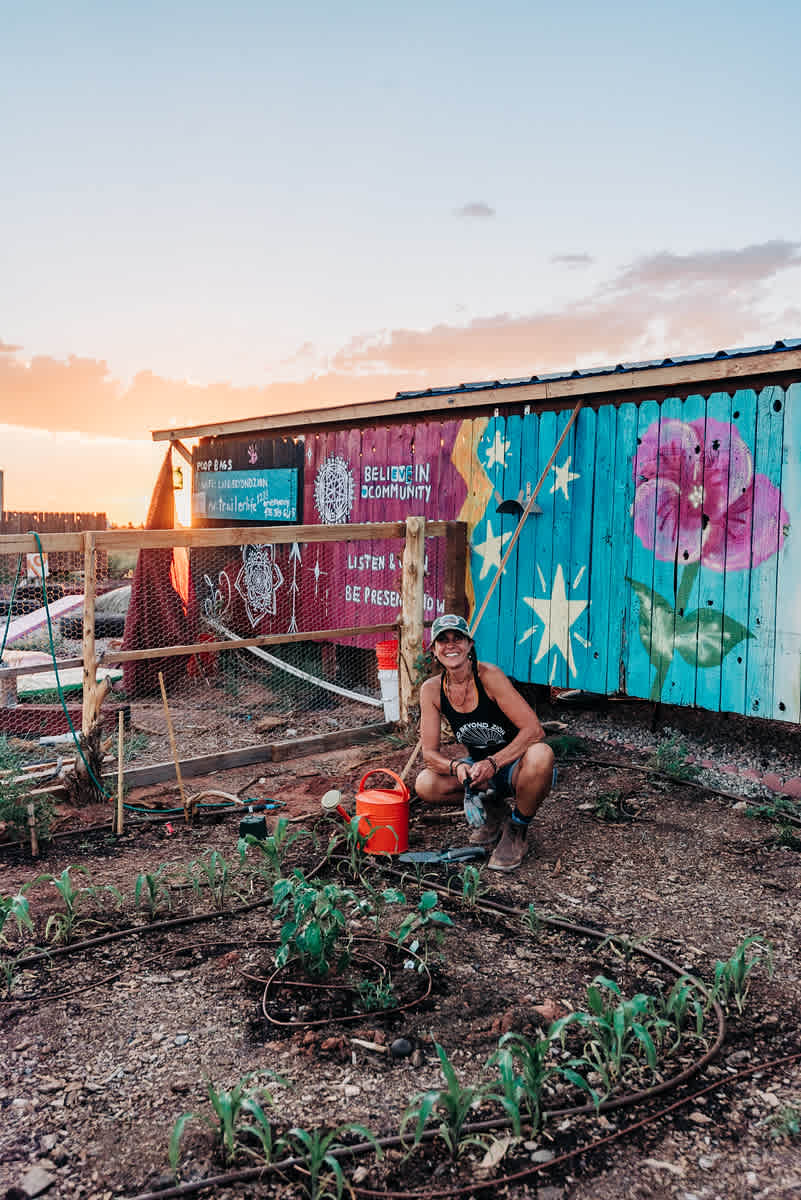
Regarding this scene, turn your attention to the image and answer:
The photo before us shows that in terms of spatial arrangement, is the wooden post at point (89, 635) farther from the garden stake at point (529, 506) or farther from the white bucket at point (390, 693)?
the white bucket at point (390, 693)

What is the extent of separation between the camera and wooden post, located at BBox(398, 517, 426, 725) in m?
7.79

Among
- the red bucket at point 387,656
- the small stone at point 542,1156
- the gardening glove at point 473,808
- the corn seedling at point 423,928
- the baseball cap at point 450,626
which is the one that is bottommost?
the small stone at point 542,1156

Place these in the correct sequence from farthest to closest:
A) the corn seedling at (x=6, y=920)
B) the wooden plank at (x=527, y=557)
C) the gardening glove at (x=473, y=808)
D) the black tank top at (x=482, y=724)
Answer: the wooden plank at (x=527, y=557), the black tank top at (x=482, y=724), the gardening glove at (x=473, y=808), the corn seedling at (x=6, y=920)

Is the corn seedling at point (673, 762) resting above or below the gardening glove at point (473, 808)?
below

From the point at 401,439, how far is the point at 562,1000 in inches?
263

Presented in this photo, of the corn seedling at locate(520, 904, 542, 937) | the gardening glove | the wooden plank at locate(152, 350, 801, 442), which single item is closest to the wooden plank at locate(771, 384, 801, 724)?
the wooden plank at locate(152, 350, 801, 442)

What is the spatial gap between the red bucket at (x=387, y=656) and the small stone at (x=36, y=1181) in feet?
19.7

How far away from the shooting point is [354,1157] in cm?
268

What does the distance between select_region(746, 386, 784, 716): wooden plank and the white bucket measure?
317 cm

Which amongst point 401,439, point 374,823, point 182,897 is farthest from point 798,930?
point 401,439

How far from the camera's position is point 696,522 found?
6.81 meters

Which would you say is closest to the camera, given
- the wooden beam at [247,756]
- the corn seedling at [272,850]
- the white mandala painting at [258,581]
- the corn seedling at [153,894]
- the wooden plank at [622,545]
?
the corn seedling at [153,894]

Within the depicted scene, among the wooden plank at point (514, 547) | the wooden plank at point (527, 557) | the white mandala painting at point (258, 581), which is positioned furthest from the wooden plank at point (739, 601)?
the white mandala painting at point (258, 581)

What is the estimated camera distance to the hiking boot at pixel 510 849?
4969 mm
